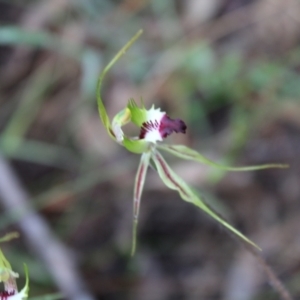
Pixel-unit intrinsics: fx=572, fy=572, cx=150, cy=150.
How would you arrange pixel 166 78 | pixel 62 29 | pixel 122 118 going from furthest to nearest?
pixel 62 29, pixel 166 78, pixel 122 118

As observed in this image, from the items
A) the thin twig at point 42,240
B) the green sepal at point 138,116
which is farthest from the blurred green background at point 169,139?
the green sepal at point 138,116

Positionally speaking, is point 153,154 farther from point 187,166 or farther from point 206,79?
point 206,79

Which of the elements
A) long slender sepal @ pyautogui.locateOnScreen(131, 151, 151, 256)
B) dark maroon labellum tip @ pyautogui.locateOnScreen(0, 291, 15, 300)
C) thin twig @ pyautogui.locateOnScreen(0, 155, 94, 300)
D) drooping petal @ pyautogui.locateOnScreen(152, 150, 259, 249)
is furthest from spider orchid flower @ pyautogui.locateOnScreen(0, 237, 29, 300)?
thin twig @ pyautogui.locateOnScreen(0, 155, 94, 300)

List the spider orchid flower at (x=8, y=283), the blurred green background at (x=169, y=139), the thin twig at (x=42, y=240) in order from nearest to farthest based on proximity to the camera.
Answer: the spider orchid flower at (x=8, y=283) < the thin twig at (x=42, y=240) < the blurred green background at (x=169, y=139)

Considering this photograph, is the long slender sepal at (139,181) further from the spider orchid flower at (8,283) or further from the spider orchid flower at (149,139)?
the spider orchid flower at (8,283)

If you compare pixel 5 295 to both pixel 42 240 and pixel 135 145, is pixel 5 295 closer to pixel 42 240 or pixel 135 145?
pixel 135 145

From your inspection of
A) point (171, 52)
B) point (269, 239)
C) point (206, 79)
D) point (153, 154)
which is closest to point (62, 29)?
point (171, 52)

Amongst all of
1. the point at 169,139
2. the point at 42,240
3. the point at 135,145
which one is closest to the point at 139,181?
the point at 135,145
